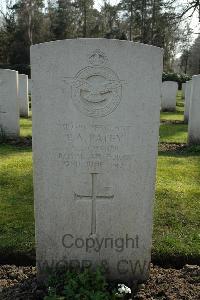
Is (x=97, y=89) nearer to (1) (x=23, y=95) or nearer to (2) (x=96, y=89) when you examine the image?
(2) (x=96, y=89)

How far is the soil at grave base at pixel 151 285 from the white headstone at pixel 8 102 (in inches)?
244

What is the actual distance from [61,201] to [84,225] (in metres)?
0.29

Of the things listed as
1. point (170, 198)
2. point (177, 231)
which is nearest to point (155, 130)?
point (177, 231)

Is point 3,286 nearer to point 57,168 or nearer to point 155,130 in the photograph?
point 57,168

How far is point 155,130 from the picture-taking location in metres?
3.11

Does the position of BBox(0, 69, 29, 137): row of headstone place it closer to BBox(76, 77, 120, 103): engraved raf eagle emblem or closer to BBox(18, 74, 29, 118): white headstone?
BBox(18, 74, 29, 118): white headstone

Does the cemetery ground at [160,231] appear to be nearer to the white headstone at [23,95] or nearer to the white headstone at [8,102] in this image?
the white headstone at [8,102]

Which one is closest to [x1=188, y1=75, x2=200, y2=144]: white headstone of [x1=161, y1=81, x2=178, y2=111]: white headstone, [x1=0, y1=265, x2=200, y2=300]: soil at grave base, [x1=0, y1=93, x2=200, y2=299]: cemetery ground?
[x1=0, y1=93, x2=200, y2=299]: cemetery ground

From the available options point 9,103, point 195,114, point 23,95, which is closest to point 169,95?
point 23,95

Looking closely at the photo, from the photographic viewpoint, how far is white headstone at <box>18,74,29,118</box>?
43.9ft

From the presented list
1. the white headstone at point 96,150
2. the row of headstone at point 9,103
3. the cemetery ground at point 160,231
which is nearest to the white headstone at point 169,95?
the row of headstone at point 9,103

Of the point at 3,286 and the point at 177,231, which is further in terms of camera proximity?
the point at 177,231

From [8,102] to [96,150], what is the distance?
664 centimetres

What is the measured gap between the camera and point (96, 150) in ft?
10.3
